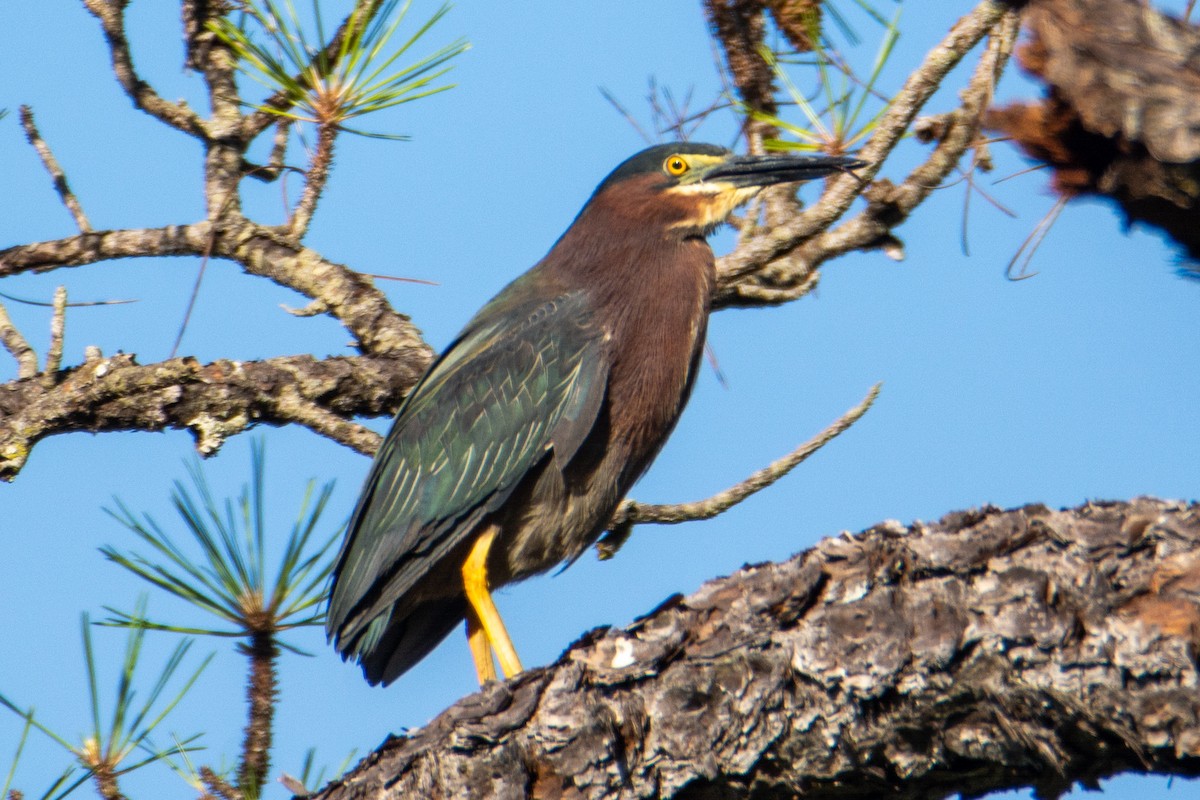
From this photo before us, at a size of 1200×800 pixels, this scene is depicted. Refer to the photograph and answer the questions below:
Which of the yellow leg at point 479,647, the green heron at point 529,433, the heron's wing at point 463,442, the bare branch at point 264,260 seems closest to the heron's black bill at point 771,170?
the green heron at point 529,433

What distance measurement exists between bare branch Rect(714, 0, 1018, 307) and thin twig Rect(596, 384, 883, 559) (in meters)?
0.52

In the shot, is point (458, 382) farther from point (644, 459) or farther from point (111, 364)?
point (111, 364)

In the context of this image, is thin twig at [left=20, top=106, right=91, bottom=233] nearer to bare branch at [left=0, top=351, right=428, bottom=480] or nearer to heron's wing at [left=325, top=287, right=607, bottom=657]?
bare branch at [left=0, top=351, right=428, bottom=480]

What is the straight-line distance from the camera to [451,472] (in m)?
4.05

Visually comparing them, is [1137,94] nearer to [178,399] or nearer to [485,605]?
[178,399]

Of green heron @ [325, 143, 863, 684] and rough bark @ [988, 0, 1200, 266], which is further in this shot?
green heron @ [325, 143, 863, 684]

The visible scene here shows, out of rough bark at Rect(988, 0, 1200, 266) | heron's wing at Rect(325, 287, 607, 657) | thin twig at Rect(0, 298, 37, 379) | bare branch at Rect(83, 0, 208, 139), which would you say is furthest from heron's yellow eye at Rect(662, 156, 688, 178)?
rough bark at Rect(988, 0, 1200, 266)

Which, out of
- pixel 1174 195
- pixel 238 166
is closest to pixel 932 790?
pixel 1174 195

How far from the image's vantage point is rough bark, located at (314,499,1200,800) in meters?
2.08

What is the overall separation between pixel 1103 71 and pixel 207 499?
2.87 meters

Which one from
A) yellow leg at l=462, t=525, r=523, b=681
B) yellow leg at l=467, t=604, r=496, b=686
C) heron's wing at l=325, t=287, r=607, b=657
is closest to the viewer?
yellow leg at l=462, t=525, r=523, b=681

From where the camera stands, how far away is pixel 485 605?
155 inches

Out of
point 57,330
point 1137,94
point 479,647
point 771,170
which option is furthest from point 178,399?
point 1137,94

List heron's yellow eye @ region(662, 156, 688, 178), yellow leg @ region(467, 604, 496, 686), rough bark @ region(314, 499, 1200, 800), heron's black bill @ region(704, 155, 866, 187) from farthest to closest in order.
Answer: heron's yellow eye @ region(662, 156, 688, 178)
yellow leg @ region(467, 604, 496, 686)
heron's black bill @ region(704, 155, 866, 187)
rough bark @ region(314, 499, 1200, 800)
